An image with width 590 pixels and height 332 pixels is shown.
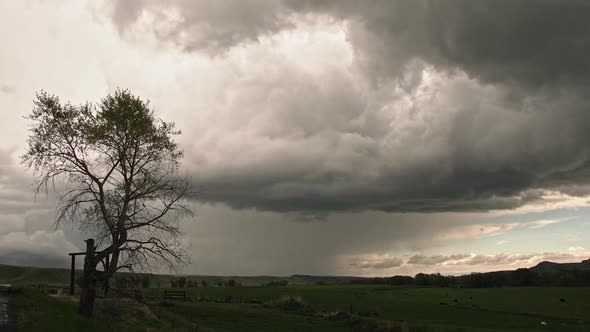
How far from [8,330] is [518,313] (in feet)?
271

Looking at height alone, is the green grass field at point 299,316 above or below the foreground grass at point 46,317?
below

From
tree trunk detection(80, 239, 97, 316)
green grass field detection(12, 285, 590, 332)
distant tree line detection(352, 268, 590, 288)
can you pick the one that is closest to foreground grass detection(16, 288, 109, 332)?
green grass field detection(12, 285, 590, 332)

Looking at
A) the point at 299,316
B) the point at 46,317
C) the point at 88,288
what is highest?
the point at 88,288

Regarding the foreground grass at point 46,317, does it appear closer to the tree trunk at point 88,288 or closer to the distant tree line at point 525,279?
the tree trunk at point 88,288

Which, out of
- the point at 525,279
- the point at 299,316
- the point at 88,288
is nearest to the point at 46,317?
the point at 88,288

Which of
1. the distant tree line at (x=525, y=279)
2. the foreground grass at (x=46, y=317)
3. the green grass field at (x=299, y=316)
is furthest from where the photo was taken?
the distant tree line at (x=525, y=279)

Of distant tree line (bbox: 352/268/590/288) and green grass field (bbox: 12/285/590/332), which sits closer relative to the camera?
green grass field (bbox: 12/285/590/332)

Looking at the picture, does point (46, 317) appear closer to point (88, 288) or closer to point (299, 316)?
point (88, 288)

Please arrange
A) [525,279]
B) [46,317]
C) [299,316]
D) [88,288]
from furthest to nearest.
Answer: [525,279]
[299,316]
[88,288]
[46,317]

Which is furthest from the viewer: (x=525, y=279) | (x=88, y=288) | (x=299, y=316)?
(x=525, y=279)

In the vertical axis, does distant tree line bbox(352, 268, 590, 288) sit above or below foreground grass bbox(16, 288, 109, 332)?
below

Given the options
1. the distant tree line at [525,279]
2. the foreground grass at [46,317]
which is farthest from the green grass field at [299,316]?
the distant tree line at [525,279]

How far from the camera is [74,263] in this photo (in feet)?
151

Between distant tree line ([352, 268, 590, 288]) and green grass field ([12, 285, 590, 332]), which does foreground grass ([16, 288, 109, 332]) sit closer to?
green grass field ([12, 285, 590, 332])
